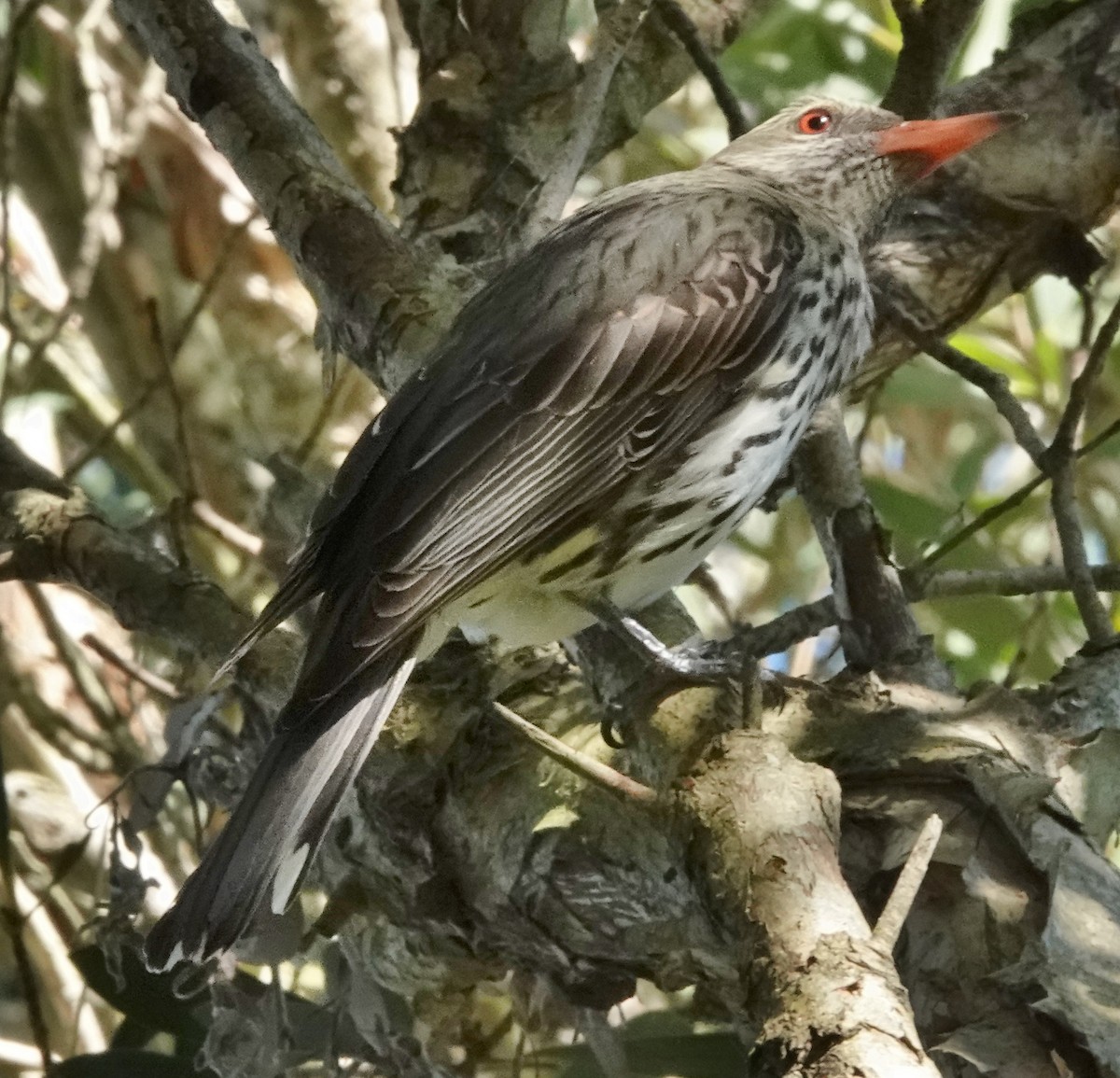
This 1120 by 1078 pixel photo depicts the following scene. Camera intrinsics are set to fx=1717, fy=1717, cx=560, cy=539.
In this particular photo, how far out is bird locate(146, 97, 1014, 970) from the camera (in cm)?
246

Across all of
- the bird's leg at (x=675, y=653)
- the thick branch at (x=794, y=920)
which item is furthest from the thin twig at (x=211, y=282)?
the thick branch at (x=794, y=920)

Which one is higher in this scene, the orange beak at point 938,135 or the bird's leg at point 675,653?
the orange beak at point 938,135

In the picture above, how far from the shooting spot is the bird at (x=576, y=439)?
2.46 m

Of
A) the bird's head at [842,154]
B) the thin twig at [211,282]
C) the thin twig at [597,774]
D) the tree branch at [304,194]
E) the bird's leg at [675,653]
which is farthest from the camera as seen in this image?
the thin twig at [211,282]

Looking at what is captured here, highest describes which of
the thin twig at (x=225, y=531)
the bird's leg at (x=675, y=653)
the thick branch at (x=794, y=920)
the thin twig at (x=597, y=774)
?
the thin twig at (x=225, y=531)

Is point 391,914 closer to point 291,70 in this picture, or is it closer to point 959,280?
point 959,280

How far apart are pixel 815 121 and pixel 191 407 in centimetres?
183

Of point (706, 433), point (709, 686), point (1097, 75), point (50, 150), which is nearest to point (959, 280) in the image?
point (1097, 75)

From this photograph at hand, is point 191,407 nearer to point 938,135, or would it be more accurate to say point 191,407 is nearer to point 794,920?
point 938,135

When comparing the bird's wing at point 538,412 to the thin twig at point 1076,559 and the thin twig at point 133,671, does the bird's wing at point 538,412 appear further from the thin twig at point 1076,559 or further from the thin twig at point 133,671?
the thin twig at point 133,671

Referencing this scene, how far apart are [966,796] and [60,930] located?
2494 millimetres

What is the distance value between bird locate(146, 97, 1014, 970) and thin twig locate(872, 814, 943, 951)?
806mm

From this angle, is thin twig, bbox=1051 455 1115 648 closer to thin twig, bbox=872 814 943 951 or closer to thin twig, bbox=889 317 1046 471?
thin twig, bbox=889 317 1046 471

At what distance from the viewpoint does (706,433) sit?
2758 millimetres
